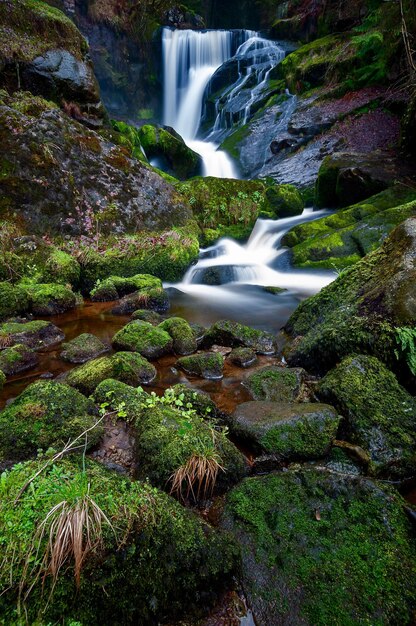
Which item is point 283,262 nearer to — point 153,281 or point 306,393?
point 153,281

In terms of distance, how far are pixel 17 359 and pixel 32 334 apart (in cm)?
88

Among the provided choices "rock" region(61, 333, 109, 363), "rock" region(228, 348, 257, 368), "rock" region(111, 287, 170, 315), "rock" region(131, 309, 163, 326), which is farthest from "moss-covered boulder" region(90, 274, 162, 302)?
"rock" region(228, 348, 257, 368)

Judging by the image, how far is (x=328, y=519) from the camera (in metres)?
2.26

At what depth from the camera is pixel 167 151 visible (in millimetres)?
17875

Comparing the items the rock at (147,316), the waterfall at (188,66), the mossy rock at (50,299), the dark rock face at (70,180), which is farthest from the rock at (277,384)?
the waterfall at (188,66)

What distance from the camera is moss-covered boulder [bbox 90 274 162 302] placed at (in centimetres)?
784

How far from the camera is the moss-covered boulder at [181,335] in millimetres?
5316

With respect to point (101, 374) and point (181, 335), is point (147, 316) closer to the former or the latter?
point (181, 335)

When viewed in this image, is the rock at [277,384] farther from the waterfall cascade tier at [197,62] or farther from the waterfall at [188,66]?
the waterfall at [188,66]

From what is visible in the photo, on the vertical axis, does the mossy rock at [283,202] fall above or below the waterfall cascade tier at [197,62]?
below

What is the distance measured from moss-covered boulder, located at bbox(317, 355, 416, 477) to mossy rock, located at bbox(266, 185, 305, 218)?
11185 millimetres

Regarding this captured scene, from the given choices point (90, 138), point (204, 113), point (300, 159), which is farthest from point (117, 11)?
point (90, 138)

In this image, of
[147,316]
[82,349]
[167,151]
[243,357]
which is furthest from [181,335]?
[167,151]

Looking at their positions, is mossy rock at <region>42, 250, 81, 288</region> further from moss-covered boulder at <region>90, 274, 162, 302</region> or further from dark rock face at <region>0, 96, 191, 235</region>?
dark rock face at <region>0, 96, 191, 235</region>
